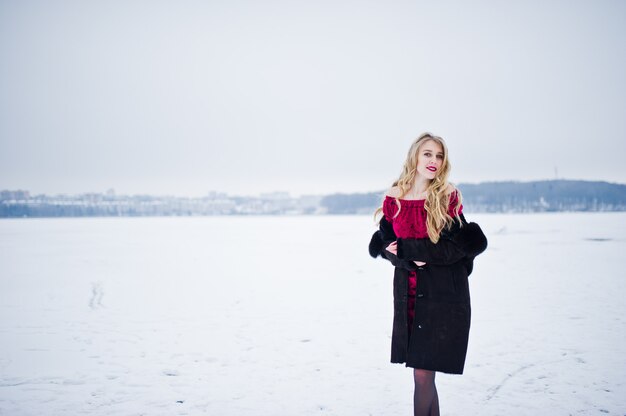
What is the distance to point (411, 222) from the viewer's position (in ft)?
8.94

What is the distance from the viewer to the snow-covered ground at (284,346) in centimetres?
391

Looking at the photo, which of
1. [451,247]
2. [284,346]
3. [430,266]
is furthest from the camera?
[284,346]

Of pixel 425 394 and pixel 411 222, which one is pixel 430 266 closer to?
pixel 411 222

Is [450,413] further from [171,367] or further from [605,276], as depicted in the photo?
[605,276]

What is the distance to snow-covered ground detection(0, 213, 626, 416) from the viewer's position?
3912mm

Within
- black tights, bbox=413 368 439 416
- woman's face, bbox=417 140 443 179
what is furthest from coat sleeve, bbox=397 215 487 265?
black tights, bbox=413 368 439 416

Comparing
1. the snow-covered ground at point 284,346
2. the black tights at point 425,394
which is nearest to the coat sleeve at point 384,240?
the black tights at point 425,394

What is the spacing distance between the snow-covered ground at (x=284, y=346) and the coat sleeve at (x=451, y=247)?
1821 mm

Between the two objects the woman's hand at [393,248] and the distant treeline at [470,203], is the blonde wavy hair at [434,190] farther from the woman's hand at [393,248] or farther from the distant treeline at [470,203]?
the distant treeline at [470,203]

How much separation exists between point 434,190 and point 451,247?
363 mm

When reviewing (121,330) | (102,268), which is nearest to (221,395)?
(121,330)

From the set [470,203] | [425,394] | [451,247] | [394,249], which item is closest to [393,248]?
[394,249]

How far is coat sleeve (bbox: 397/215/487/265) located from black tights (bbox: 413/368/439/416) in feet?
2.46

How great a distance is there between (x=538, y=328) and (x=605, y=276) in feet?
18.7
